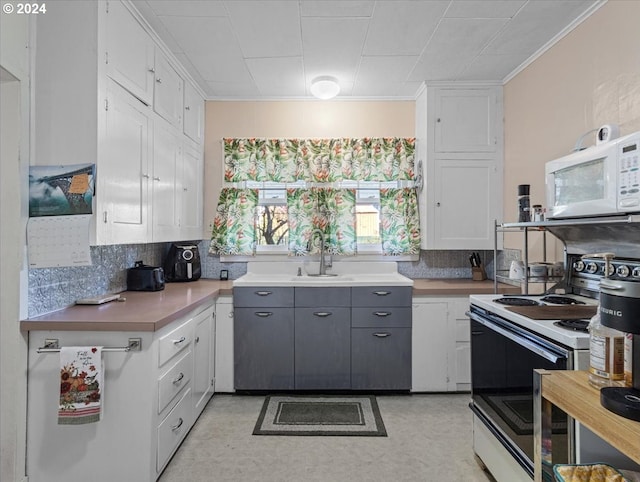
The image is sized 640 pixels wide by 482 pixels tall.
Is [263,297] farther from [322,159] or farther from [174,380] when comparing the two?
[322,159]

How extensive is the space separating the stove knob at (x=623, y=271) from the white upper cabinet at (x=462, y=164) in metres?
1.52

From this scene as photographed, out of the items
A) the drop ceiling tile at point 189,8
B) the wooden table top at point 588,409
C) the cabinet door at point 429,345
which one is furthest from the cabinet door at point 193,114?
the wooden table top at point 588,409

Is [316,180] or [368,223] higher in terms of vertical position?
[316,180]

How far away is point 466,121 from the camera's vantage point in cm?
322

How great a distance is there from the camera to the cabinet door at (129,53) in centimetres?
192

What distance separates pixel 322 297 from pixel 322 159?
1.31 metres

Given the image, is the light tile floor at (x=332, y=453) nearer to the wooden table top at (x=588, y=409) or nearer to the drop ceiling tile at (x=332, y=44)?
the wooden table top at (x=588, y=409)

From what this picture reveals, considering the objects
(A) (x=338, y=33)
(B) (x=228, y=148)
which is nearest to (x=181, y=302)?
(B) (x=228, y=148)

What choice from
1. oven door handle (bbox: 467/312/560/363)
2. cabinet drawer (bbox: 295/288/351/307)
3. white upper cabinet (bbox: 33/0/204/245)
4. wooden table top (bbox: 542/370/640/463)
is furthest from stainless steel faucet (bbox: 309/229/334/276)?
wooden table top (bbox: 542/370/640/463)

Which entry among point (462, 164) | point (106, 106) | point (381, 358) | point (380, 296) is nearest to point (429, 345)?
point (381, 358)

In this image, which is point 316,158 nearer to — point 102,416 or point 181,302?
point 181,302

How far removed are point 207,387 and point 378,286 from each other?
1489 millimetres

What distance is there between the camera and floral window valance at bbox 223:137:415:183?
3.45 m

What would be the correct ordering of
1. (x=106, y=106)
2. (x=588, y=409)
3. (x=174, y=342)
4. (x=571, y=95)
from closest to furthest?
1. (x=588, y=409)
2. (x=106, y=106)
3. (x=174, y=342)
4. (x=571, y=95)
